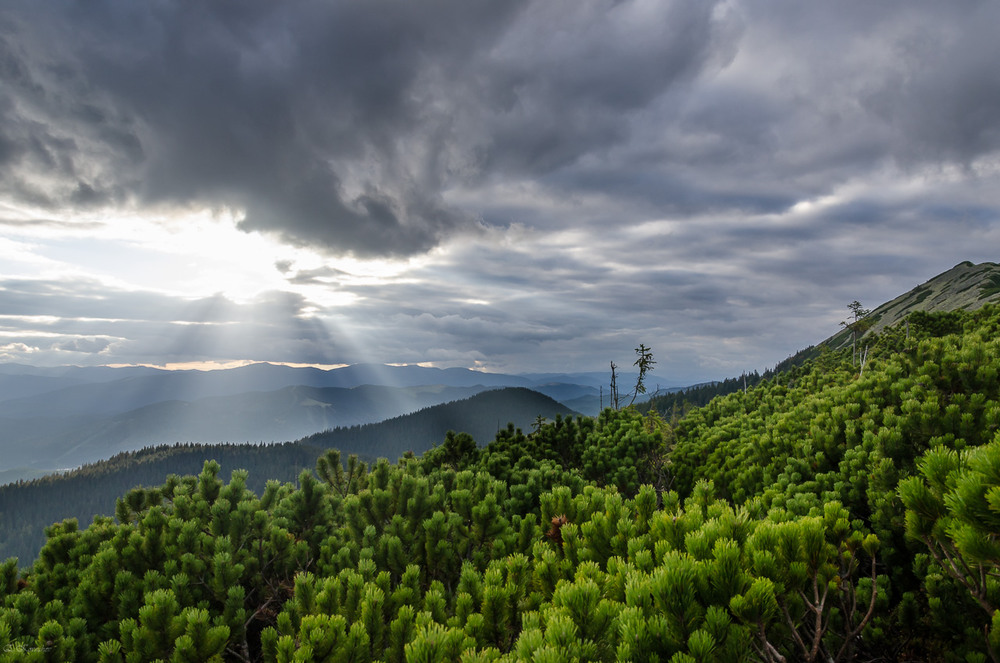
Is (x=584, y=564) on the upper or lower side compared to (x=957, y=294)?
lower

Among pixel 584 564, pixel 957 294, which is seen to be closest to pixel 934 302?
pixel 957 294

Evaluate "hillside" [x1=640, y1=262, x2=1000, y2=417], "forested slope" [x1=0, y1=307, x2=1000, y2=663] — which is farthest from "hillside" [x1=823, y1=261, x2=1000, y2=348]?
"forested slope" [x1=0, y1=307, x2=1000, y2=663]

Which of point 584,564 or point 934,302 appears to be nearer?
point 584,564

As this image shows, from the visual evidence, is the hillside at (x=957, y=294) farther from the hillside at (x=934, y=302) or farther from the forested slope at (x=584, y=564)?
the forested slope at (x=584, y=564)

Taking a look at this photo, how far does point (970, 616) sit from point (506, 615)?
4890mm

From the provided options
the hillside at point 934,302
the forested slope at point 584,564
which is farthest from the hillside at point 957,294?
the forested slope at point 584,564

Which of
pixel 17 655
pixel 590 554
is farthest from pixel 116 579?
pixel 590 554

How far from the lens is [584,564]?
4531 millimetres

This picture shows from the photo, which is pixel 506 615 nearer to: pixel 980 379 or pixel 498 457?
pixel 498 457

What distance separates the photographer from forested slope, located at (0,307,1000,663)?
3154 mm

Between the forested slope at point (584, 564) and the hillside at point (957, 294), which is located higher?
the hillside at point (957, 294)

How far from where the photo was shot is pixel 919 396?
372 inches

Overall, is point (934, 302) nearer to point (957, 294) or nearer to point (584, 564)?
point (957, 294)

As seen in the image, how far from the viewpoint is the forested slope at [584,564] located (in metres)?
3.15
